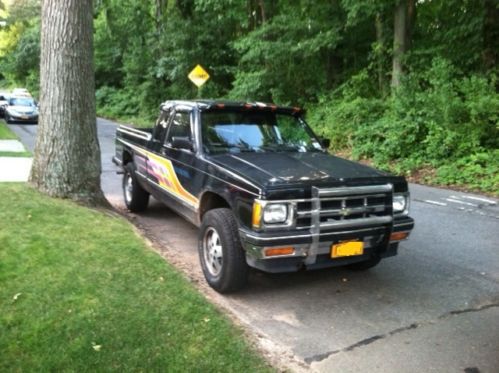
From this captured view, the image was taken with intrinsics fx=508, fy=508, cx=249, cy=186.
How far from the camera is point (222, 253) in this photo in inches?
181

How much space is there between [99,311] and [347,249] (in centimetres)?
214

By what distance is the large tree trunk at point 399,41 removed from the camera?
16000 millimetres

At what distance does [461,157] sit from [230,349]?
988cm

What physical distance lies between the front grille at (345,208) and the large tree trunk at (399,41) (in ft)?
40.0

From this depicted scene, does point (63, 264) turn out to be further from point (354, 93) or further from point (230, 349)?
point (354, 93)

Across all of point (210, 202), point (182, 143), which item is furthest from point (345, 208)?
point (182, 143)

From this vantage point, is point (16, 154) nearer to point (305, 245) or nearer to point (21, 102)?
point (305, 245)

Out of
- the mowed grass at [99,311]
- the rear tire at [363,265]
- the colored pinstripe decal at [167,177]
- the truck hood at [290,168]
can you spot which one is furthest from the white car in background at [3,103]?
the rear tire at [363,265]

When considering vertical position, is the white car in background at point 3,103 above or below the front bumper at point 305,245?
above

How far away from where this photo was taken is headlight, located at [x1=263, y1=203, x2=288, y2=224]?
13.6ft

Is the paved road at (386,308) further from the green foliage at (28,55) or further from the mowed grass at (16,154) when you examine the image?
the green foliage at (28,55)

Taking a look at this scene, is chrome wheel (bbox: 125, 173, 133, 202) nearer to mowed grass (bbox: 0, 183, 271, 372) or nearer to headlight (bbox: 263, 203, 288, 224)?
mowed grass (bbox: 0, 183, 271, 372)

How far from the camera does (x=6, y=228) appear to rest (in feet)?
18.3

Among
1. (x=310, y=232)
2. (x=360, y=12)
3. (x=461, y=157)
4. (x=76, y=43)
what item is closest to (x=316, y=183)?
(x=310, y=232)
